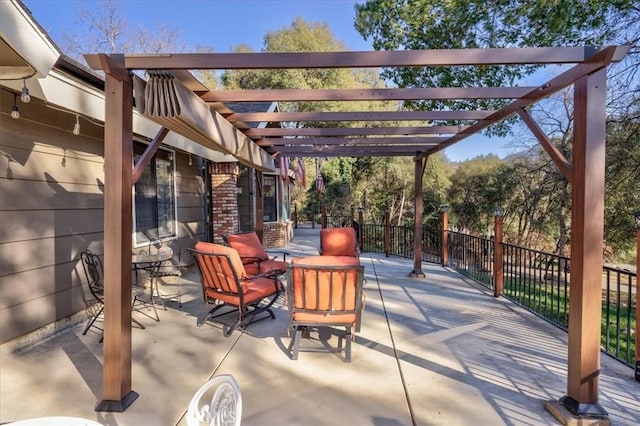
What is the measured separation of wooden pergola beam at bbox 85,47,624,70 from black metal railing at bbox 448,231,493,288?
14.0 feet

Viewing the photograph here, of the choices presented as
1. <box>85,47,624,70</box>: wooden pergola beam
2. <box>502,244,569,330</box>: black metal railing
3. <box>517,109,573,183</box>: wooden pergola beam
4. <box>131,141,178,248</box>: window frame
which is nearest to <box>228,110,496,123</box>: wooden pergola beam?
<box>517,109,573,183</box>: wooden pergola beam

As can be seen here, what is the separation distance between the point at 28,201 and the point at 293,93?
2.81 meters

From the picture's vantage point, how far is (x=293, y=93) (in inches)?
130

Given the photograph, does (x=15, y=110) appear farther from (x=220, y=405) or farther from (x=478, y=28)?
(x=478, y=28)

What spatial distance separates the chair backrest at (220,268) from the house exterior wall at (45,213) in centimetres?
149

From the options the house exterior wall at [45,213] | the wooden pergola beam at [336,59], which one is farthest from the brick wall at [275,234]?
the wooden pergola beam at [336,59]

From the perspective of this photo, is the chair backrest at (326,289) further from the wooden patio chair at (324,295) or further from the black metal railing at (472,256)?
the black metal railing at (472,256)

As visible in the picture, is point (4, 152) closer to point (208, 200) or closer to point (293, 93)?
point (293, 93)

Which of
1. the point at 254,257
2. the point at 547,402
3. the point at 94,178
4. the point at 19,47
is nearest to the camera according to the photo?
the point at 19,47

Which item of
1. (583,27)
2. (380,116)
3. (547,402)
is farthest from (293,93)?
(583,27)

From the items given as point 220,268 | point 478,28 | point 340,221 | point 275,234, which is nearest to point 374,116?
point 220,268

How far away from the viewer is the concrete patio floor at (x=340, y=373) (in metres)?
2.33

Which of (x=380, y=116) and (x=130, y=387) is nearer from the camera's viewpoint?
(x=130, y=387)

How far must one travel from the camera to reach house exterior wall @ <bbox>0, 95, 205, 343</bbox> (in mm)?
3211
